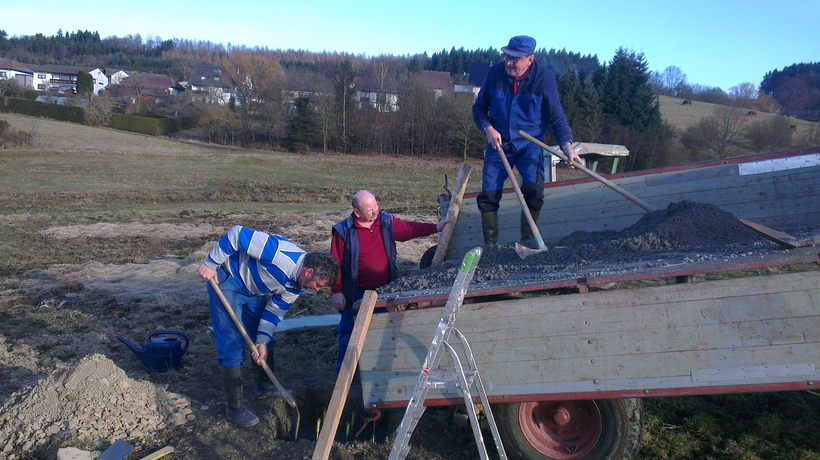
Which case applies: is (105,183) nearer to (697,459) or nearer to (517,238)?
(517,238)

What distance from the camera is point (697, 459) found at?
11.0 ft

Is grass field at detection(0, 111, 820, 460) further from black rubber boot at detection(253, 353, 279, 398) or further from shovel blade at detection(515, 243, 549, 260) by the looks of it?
shovel blade at detection(515, 243, 549, 260)

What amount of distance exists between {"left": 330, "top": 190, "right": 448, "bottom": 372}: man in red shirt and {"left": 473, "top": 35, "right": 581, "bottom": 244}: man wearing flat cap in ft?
3.42

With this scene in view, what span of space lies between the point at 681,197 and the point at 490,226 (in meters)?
1.64

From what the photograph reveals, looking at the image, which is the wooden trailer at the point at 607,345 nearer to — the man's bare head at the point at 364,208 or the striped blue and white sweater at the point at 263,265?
the striped blue and white sweater at the point at 263,265

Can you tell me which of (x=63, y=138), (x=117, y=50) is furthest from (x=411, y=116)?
(x=117, y=50)

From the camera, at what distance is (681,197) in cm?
477

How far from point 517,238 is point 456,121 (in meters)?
33.6

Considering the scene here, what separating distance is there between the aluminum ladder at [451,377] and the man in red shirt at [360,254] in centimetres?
144

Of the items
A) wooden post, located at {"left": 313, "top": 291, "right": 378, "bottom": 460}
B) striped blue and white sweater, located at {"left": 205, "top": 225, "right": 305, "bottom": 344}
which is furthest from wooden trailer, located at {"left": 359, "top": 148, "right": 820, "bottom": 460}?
striped blue and white sweater, located at {"left": 205, "top": 225, "right": 305, "bottom": 344}

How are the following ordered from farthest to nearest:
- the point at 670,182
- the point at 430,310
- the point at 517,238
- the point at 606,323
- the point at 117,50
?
1. the point at 117,50
2. the point at 517,238
3. the point at 670,182
4. the point at 430,310
5. the point at 606,323

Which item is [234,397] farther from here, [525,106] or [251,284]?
[525,106]

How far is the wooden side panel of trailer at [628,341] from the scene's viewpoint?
8.33 ft

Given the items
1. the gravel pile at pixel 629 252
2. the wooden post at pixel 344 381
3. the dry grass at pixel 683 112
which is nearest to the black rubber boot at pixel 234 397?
the wooden post at pixel 344 381
